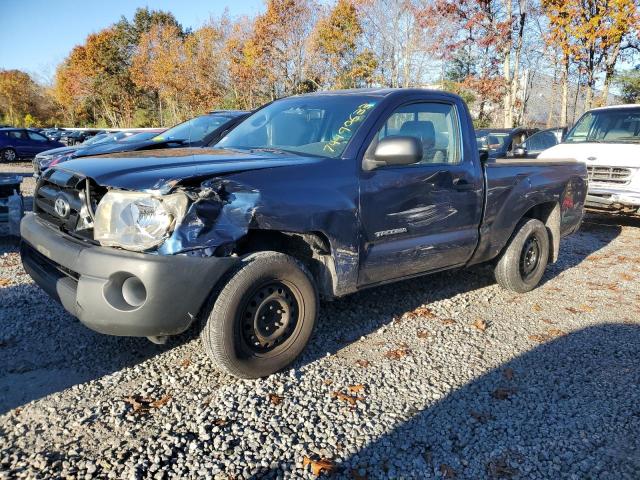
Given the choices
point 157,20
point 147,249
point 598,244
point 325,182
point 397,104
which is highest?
point 157,20

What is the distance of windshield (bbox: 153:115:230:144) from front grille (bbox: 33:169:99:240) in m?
4.88

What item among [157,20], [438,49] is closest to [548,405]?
[438,49]

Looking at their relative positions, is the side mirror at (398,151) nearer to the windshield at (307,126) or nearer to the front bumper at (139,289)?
the windshield at (307,126)

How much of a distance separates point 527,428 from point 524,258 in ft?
8.72

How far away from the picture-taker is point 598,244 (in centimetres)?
753

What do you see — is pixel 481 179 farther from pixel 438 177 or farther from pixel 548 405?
pixel 548 405

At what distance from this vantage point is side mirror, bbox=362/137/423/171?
332 cm

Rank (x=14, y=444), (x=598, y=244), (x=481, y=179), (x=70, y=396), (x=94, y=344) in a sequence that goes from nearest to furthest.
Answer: (x=14, y=444) < (x=70, y=396) < (x=94, y=344) < (x=481, y=179) < (x=598, y=244)

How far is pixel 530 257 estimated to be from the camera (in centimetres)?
521

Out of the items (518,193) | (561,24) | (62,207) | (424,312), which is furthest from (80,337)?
(561,24)

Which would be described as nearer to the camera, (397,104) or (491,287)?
(397,104)

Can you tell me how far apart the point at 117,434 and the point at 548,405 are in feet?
8.15

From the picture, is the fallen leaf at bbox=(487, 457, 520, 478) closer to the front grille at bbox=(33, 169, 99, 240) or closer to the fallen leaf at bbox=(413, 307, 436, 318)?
the fallen leaf at bbox=(413, 307, 436, 318)

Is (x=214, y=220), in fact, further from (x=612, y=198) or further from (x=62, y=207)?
(x=612, y=198)
